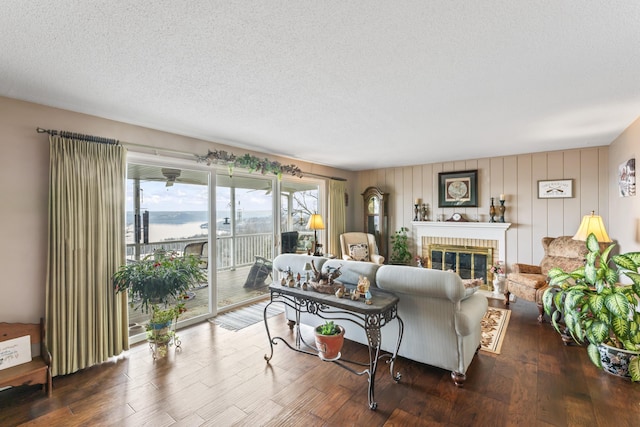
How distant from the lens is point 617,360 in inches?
99.8

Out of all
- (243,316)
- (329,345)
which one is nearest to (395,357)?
(329,345)

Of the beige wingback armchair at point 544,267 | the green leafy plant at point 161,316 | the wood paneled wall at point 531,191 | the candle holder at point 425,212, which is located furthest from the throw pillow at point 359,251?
the green leafy plant at point 161,316

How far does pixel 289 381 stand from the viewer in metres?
2.52

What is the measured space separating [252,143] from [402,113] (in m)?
2.17

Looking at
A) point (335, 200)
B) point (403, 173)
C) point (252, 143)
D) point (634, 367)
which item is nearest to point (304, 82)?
point (252, 143)

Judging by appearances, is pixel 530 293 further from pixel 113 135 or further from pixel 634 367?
pixel 113 135

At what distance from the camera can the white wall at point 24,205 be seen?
2.43 metres

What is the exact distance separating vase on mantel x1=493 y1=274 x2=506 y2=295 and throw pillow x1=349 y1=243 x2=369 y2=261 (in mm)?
2324

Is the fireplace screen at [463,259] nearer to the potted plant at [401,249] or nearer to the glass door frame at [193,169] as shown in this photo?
the potted plant at [401,249]

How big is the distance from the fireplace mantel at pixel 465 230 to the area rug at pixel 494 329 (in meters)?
1.37

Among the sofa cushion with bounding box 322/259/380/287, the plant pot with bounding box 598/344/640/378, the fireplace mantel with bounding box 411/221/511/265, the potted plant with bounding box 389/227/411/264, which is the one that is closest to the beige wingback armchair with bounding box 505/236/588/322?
the fireplace mantel with bounding box 411/221/511/265

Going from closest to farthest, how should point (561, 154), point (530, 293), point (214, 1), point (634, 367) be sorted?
point (214, 1) → point (634, 367) → point (530, 293) → point (561, 154)

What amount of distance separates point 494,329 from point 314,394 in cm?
252

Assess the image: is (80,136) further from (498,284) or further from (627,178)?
(498,284)
